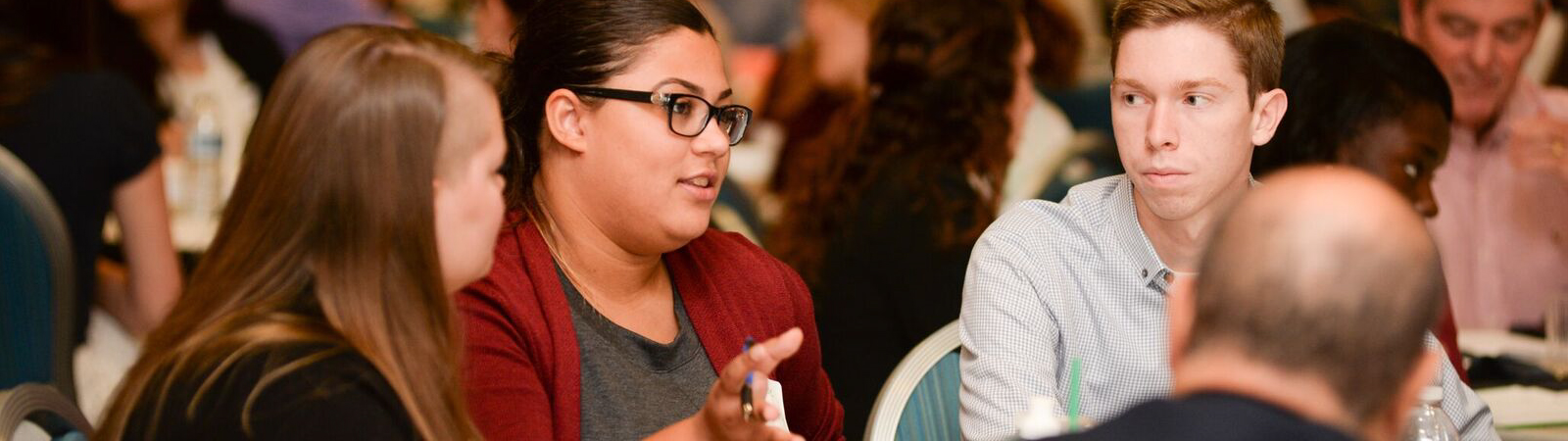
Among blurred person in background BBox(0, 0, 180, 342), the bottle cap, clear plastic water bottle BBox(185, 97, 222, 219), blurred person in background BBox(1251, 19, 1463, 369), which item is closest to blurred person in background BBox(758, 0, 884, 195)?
clear plastic water bottle BBox(185, 97, 222, 219)

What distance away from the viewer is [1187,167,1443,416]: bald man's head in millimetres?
1043

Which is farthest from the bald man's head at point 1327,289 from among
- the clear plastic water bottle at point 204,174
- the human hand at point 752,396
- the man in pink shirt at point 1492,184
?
the clear plastic water bottle at point 204,174

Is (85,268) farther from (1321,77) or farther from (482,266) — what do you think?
(1321,77)

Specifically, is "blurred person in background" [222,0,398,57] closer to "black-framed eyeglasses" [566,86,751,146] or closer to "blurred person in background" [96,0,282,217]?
"blurred person in background" [96,0,282,217]

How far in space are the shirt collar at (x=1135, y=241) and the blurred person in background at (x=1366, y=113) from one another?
0.78 meters

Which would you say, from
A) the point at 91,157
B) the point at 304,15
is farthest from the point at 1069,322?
the point at 304,15

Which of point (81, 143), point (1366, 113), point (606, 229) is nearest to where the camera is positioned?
point (606, 229)

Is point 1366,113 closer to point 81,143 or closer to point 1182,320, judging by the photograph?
point 1182,320

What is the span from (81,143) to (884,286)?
1.74 metres

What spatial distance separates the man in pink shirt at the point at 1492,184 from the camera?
3854 millimetres

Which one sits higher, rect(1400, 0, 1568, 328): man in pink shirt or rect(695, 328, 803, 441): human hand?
rect(695, 328, 803, 441): human hand

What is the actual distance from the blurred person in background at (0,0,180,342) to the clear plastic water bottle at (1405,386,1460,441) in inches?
96.0

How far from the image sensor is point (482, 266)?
4.86ft

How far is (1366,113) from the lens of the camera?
268 cm
